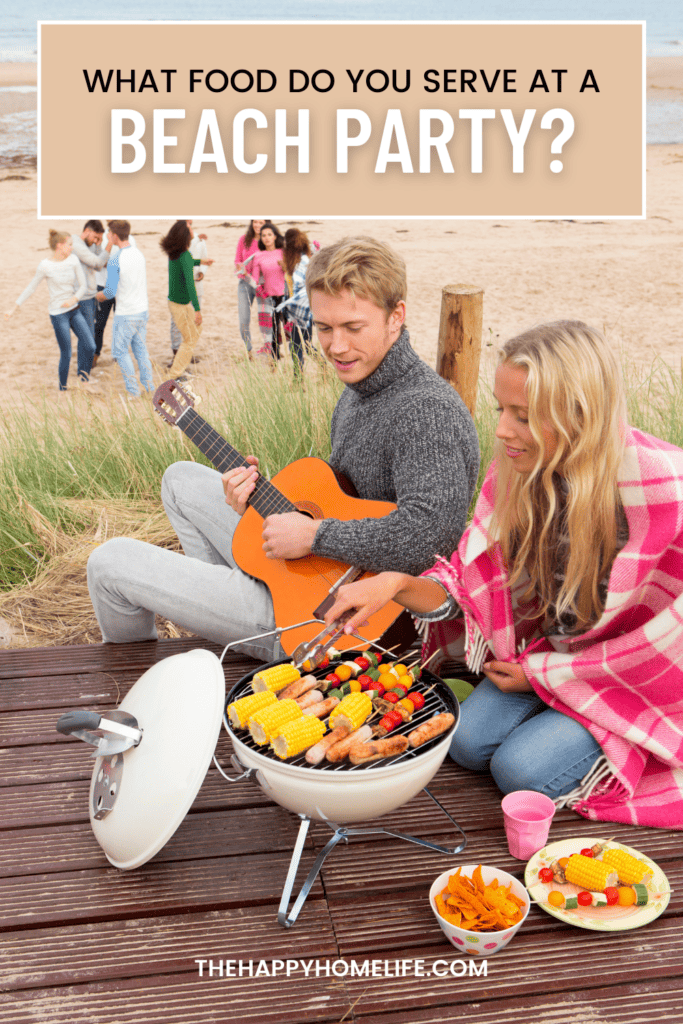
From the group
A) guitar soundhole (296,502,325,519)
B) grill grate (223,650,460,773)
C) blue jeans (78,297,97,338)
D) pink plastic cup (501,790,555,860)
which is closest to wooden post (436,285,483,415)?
guitar soundhole (296,502,325,519)

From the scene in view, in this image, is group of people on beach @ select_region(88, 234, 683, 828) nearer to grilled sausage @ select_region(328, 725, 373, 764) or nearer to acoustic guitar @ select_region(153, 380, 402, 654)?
acoustic guitar @ select_region(153, 380, 402, 654)

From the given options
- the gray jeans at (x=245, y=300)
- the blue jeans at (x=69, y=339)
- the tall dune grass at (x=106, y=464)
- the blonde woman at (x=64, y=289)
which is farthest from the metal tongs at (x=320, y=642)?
the blue jeans at (x=69, y=339)

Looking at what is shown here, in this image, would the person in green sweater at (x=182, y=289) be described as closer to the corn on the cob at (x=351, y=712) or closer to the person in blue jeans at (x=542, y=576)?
the person in blue jeans at (x=542, y=576)

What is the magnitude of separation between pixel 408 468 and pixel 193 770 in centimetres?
105

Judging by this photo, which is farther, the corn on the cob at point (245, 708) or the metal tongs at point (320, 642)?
the metal tongs at point (320, 642)

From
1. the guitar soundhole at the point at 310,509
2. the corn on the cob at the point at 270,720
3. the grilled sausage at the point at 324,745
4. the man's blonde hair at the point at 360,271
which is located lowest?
the grilled sausage at the point at 324,745

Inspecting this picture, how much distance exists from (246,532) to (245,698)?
0.94 m

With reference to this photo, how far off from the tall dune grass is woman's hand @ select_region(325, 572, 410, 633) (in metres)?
1.60

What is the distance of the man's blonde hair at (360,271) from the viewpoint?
2436 millimetres

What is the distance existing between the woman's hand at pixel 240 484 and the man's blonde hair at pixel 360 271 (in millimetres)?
585

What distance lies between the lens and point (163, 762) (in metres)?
1.86

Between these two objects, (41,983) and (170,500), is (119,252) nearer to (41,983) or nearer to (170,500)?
(170,500)

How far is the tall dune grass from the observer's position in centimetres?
378

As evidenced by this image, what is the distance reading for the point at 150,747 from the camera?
191cm
